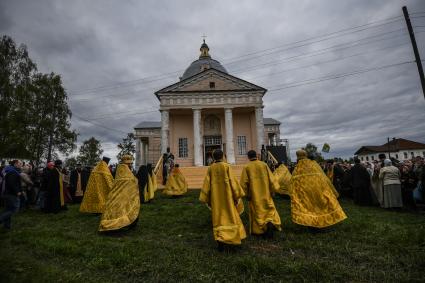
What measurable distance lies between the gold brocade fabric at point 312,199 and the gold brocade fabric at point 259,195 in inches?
30.0

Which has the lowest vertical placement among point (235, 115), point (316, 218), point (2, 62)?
point (316, 218)

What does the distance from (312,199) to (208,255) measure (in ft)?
9.46

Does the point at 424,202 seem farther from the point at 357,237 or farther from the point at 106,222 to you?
the point at 106,222

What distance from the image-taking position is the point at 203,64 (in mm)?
34656

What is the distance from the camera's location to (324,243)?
4941 millimetres

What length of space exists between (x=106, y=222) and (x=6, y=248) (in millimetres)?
1882

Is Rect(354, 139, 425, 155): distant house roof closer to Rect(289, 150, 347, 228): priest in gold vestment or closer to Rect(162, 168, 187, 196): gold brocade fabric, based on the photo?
Rect(162, 168, 187, 196): gold brocade fabric

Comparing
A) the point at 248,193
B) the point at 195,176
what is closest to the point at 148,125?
the point at 195,176

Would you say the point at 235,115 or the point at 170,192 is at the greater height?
the point at 235,115

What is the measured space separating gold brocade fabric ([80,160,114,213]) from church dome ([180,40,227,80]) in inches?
1073

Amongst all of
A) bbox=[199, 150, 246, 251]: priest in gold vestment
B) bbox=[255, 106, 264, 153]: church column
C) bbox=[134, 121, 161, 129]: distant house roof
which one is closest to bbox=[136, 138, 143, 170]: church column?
bbox=[134, 121, 161, 129]: distant house roof

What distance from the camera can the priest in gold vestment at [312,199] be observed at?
225 inches

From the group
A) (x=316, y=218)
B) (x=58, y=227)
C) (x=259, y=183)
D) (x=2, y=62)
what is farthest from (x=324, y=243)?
(x=2, y=62)

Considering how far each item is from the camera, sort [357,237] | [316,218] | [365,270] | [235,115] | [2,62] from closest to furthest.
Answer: [365,270], [357,237], [316,218], [2,62], [235,115]
